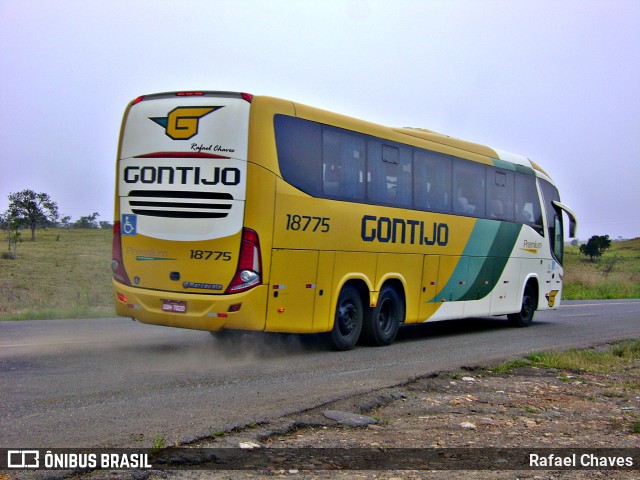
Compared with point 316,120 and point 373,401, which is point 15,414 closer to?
point 373,401

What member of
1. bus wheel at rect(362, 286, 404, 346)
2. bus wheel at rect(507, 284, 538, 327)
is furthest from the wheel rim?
bus wheel at rect(507, 284, 538, 327)

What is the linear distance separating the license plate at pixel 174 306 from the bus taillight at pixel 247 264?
648 millimetres

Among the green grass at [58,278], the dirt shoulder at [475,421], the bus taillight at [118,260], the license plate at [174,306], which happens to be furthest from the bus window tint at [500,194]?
the green grass at [58,278]

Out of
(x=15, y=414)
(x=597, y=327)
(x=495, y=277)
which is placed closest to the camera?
(x=15, y=414)

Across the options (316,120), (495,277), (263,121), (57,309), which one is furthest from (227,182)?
(57,309)

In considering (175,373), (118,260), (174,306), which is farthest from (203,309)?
(118,260)

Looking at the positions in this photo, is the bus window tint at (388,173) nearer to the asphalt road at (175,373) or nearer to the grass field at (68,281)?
the asphalt road at (175,373)

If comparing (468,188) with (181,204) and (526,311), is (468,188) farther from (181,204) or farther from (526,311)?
(181,204)

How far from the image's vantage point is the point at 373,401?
8445 mm

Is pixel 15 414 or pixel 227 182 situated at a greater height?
pixel 227 182

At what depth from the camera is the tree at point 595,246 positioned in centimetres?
8025

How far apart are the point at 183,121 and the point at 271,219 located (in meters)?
1.74

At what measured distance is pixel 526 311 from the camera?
18.6 metres

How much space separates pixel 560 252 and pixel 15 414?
15497 millimetres
